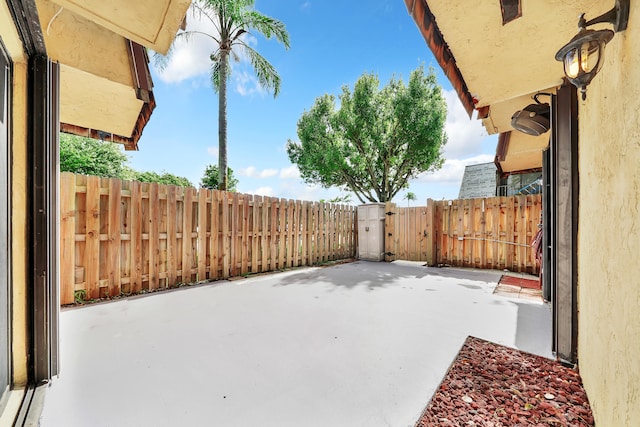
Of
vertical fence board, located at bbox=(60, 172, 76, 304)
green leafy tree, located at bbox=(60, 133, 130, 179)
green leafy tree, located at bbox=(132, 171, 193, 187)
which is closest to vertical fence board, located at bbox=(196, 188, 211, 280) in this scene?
vertical fence board, located at bbox=(60, 172, 76, 304)

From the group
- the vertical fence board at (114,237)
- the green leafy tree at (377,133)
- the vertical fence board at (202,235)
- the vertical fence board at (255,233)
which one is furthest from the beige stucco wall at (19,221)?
the green leafy tree at (377,133)

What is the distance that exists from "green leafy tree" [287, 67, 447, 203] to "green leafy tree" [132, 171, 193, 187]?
34.6 ft

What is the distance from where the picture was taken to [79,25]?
2328 mm

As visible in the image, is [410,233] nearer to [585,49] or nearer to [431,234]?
[431,234]

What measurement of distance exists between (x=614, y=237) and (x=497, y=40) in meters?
1.76

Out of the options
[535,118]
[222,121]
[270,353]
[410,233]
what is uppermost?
[222,121]

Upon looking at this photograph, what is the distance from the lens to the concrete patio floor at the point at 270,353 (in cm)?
147

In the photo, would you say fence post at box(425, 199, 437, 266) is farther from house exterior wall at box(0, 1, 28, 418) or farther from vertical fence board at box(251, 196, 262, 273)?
house exterior wall at box(0, 1, 28, 418)

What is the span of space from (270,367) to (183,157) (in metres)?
16.8

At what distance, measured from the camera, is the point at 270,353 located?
2111 mm

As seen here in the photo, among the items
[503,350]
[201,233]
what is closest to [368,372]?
[503,350]

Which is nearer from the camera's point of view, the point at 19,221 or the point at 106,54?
the point at 19,221

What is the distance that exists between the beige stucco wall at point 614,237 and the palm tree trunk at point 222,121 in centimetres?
761

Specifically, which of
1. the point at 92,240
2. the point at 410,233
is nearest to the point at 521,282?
the point at 410,233
